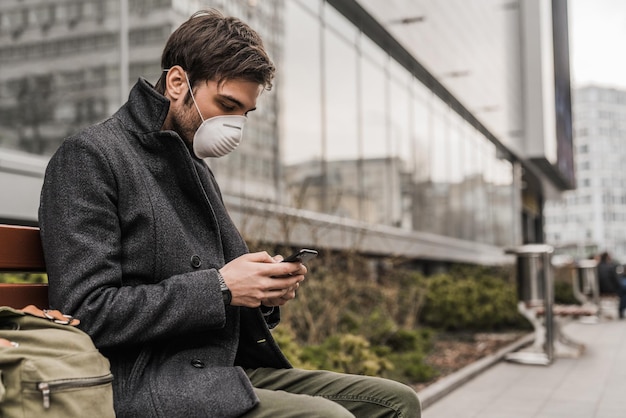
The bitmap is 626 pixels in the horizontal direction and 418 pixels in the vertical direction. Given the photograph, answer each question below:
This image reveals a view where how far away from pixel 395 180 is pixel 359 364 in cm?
1198

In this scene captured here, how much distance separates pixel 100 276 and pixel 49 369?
34 cm

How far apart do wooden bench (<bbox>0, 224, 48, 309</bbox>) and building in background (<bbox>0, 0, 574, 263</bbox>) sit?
450 centimetres

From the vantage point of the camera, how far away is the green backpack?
168cm

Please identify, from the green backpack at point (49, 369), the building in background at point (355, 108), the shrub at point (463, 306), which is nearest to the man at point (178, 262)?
the green backpack at point (49, 369)

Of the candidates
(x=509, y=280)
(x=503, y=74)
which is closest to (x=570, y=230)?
(x=503, y=74)

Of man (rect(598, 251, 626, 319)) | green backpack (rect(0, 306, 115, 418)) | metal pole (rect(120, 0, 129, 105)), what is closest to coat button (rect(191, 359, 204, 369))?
green backpack (rect(0, 306, 115, 418))

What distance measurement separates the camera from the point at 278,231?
28.6 ft

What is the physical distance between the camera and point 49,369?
1713 mm

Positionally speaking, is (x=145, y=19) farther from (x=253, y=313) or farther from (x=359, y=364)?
(x=253, y=313)

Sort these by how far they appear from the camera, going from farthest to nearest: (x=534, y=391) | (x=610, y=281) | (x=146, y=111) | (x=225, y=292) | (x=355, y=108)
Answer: (x=610, y=281), (x=355, y=108), (x=534, y=391), (x=146, y=111), (x=225, y=292)

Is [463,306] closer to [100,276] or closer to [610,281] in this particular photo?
[100,276]

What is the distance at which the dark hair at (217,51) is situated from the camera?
7.70 ft

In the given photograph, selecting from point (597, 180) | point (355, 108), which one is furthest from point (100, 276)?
point (597, 180)

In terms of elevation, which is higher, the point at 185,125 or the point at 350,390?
the point at 185,125
